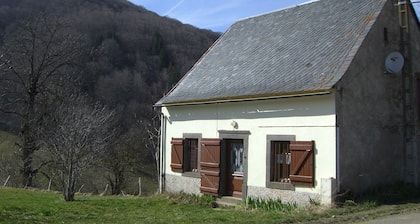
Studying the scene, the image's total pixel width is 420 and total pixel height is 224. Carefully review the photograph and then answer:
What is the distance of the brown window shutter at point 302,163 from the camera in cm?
1304

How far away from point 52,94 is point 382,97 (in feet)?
76.9

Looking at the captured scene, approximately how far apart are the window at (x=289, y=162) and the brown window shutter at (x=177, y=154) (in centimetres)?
457

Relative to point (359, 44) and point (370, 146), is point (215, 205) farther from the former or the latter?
point (359, 44)

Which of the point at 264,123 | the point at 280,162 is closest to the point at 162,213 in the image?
the point at 280,162

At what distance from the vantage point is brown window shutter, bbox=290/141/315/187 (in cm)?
1304

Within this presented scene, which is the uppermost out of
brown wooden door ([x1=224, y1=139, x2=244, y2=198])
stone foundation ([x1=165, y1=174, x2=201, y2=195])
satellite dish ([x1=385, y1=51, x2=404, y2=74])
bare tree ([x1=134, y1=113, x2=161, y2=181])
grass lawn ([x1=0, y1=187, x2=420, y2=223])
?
satellite dish ([x1=385, y1=51, x2=404, y2=74])

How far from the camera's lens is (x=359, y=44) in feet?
44.0

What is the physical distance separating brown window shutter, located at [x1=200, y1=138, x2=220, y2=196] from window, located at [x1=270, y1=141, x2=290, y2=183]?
7.89 feet

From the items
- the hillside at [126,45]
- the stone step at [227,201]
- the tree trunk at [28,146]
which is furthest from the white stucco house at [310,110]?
the hillside at [126,45]

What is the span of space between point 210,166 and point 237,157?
3.56 ft

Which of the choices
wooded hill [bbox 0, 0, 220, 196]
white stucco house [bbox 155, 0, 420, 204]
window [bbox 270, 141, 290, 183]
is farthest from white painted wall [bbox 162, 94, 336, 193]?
wooded hill [bbox 0, 0, 220, 196]

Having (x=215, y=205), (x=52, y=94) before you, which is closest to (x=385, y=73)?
(x=215, y=205)

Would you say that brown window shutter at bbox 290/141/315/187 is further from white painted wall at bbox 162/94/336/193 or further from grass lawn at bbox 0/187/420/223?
grass lawn at bbox 0/187/420/223

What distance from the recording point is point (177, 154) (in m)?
18.2
